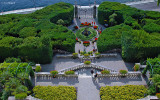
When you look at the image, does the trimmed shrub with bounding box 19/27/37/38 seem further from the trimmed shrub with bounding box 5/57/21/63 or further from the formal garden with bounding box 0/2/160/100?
the trimmed shrub with bounding box 5/57/21/63

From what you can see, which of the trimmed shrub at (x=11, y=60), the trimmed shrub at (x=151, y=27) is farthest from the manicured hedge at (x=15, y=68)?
the trimmed shrub at (x=151, y=27)

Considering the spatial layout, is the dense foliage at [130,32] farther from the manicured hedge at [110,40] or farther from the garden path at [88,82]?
the garden path at [88,82]

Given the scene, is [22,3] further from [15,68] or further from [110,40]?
[15,68]


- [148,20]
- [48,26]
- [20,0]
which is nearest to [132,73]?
[148,20]

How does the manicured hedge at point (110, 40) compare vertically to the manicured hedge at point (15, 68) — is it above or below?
above

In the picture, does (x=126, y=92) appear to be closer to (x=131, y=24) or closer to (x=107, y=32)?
(x=107, y=32)

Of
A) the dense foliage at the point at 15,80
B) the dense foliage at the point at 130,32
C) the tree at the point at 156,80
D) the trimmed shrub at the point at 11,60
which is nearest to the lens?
the dense foliage at the point at 15,80

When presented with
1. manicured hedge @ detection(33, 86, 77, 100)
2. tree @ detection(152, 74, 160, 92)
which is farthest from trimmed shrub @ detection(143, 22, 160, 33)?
manicured hedge @ detection(33, 86, 77, 100)
